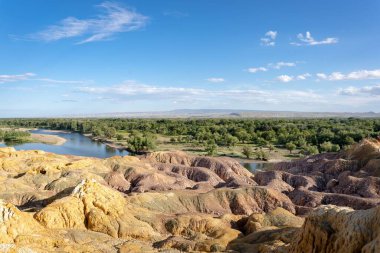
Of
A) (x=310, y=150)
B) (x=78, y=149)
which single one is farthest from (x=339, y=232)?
(x=78, y=149)

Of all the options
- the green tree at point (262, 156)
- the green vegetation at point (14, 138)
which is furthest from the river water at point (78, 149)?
the green tree at point (262, 156)

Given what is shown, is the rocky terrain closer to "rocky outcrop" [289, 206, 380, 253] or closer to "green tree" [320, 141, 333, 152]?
"rocky outcrop" [289, 206, 380, 253]

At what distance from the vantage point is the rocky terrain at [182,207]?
72.1ft

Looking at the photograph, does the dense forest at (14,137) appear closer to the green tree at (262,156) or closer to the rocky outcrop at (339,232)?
the green tree at (262,156)

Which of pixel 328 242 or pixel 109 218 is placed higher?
pixel 328 242

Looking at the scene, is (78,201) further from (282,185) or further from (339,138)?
(339,138)

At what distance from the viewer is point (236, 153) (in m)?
105

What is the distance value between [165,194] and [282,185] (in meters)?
20.2

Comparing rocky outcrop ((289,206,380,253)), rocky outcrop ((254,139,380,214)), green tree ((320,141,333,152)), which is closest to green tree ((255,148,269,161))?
green tree ((320,141,333,152))

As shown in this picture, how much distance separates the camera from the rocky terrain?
22.0 m

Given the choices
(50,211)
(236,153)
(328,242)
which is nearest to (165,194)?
(50,211)

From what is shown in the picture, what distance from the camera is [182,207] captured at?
40.9 m

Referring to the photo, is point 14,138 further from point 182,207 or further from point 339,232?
point 339,232

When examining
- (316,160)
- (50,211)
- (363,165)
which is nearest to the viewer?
(50,211)
